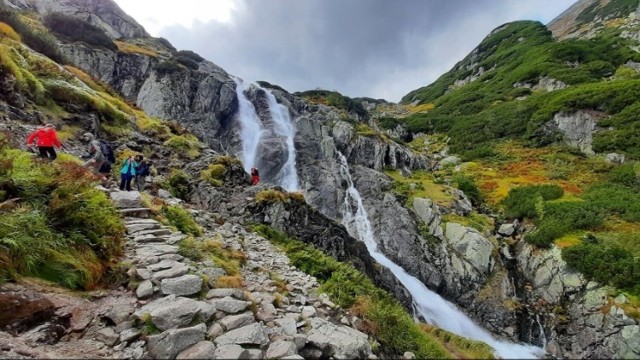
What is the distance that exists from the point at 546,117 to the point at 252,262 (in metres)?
54.0

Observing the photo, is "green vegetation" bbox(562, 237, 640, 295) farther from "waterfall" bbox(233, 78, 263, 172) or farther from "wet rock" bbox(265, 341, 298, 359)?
"waterfall" bbox(233, 78, 263, 172)

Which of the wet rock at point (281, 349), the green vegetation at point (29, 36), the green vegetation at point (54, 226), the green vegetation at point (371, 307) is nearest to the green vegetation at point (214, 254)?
the green vegetation at point (54, 226)

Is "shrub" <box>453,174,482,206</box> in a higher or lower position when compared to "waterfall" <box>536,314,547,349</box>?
higher

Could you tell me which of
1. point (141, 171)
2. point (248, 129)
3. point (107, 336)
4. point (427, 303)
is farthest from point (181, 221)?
point (248, 129)

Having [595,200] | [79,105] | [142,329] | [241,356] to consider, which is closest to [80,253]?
[142,329]

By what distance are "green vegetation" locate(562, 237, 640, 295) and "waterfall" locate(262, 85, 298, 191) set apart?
25.0m

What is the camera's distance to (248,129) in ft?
153

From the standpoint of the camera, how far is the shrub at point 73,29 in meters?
49.7

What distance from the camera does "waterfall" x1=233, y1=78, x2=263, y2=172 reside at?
135ft

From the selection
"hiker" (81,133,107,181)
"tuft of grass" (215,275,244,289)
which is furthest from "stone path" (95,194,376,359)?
"hiker" (81,133,107,181)

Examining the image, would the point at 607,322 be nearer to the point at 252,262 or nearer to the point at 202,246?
the point at 252,262

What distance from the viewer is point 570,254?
22750mm

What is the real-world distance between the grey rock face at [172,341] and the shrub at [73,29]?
194 feet

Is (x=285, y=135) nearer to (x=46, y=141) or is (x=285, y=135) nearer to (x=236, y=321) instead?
(x=46, y=141)
